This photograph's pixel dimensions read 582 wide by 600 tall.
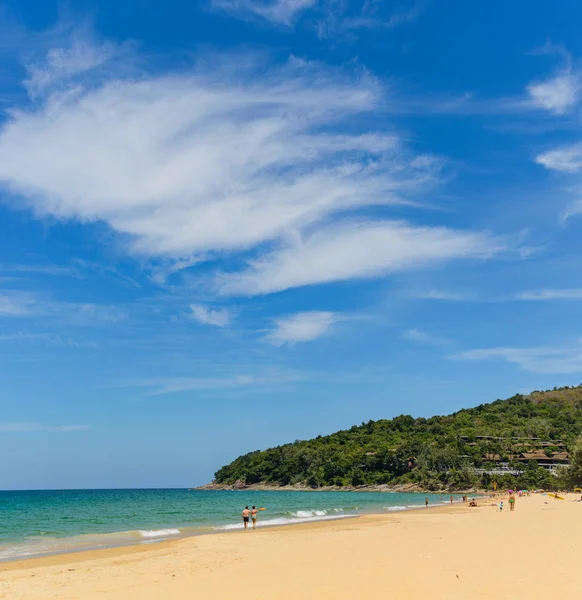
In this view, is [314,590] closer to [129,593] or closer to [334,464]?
[129,593]

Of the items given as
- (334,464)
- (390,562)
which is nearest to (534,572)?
(390,562)

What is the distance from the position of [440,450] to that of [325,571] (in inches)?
4440

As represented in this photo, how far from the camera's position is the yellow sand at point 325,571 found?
452 inches

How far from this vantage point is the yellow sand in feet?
37.7

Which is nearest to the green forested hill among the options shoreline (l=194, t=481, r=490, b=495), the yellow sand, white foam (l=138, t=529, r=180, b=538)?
shoreline (l=194, t=481, r=490, b=495)

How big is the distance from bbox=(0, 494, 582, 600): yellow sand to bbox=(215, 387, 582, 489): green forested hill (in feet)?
253

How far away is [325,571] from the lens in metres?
14.5

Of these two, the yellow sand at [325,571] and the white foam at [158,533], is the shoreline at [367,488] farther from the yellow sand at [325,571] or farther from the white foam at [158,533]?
the yellow sand at [325,571]

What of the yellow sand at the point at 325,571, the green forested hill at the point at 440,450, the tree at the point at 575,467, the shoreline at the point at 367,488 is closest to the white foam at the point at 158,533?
the yellow sand at the point at 325,571

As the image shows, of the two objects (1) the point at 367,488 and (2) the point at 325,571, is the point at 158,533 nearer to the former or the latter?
(2) the point at 325,571

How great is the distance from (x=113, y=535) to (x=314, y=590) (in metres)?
24.6

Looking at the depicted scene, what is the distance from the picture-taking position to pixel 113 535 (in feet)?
106

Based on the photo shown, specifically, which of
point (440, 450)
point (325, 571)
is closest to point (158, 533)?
point (325, 571)

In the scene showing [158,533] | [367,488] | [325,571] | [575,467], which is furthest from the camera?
[367,488]
